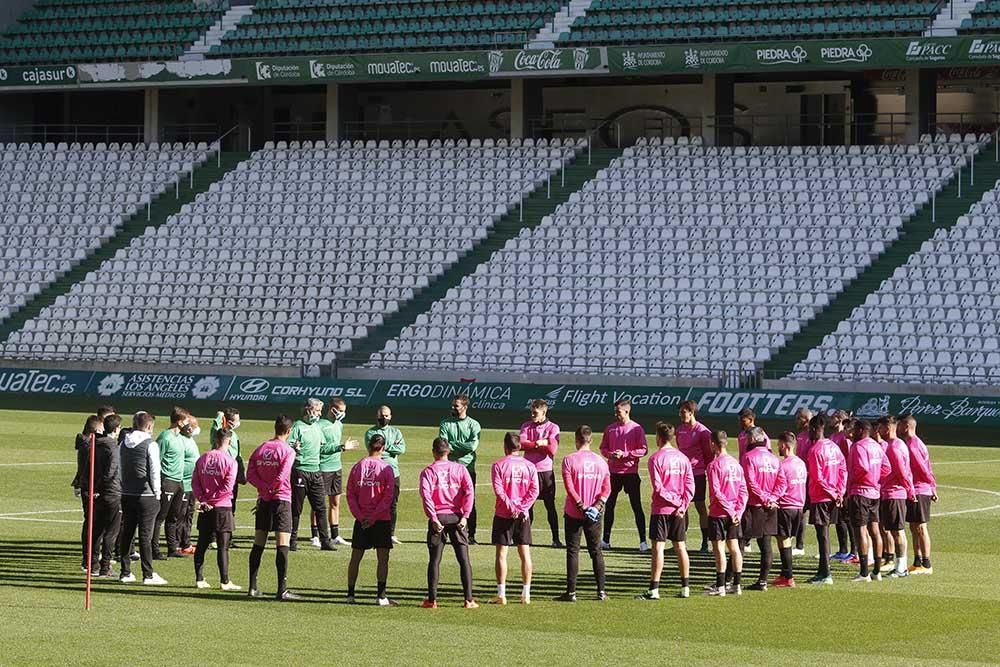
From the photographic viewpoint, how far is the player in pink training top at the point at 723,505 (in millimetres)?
17828

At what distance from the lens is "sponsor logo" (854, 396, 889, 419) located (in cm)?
3738

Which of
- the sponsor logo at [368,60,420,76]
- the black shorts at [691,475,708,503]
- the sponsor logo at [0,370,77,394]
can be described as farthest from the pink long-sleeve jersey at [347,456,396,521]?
the sponsor logo at [368,60,420,76]

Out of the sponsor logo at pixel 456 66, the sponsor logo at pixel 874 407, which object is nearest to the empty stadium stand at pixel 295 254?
the sponsor logo at pixel 456 66

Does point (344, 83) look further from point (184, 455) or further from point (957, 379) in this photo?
point (184, 455)

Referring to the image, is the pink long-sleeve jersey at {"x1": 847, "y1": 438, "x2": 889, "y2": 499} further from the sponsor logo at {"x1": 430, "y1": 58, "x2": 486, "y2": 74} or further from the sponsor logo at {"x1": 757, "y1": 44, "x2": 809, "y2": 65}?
the sponsor logo at {"x1": 430, "y1": 58, "x2": 486, "y2": 74}

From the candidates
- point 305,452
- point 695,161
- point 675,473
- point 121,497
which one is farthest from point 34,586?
point 695,161

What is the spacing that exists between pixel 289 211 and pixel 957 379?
20.0 meters

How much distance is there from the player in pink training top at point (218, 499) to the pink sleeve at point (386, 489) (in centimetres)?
180

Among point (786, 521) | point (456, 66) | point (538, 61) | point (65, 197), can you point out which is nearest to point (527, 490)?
point (786, 521)

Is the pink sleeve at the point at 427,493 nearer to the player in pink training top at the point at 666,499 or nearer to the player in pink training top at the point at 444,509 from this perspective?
the player in pink training top at the point at 444,509

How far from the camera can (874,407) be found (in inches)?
1478

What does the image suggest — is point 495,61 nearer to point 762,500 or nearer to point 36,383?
point 36,383

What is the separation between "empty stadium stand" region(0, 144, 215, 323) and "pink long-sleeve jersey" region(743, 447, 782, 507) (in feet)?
113

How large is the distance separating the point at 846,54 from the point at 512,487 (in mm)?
30664
